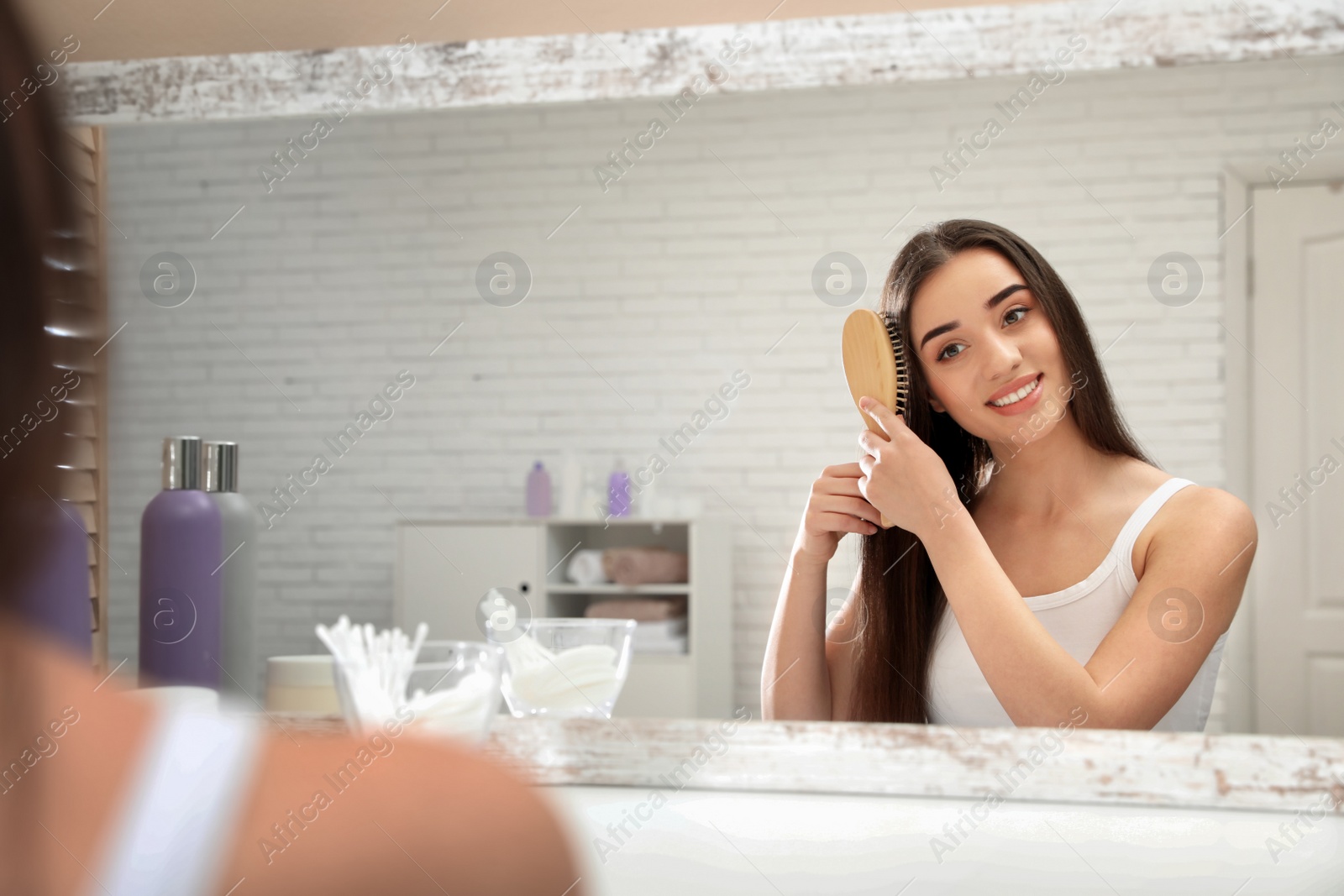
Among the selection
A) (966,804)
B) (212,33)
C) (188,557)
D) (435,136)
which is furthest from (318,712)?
(435,136)

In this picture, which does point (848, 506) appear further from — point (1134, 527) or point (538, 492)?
point (538, 492)

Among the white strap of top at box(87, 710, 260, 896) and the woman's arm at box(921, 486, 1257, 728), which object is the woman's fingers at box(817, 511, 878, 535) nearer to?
the woman's arm at box(921, 486, 1257, 728)

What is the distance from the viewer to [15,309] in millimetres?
148

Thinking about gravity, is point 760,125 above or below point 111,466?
above

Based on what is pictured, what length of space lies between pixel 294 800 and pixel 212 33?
2.81 feet

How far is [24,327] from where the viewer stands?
0.49ft

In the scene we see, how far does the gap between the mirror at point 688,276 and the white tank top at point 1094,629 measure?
62 mm

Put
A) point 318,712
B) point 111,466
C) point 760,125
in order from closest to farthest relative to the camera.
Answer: point 318,712, point 111,466, point 760,125

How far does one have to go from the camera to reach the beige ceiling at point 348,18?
76cm

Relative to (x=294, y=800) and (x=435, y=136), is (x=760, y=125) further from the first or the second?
(x=294, y=800)

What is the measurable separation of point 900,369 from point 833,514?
0.13m

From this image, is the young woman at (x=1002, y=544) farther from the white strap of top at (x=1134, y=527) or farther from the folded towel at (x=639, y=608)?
the folded towel at (x=639, y=608)

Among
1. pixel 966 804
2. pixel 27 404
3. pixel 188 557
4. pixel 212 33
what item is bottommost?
pixel 966 804

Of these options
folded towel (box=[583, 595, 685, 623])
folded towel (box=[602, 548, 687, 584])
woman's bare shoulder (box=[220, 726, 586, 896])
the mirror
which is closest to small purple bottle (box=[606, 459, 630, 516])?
the mirror
